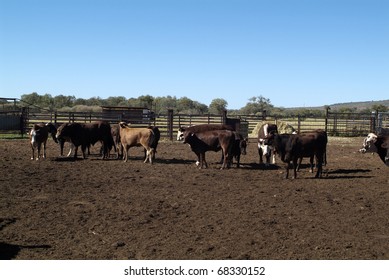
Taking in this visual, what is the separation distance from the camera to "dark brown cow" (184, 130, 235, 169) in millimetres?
12281

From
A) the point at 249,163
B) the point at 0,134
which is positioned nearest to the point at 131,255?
the point at 249,163

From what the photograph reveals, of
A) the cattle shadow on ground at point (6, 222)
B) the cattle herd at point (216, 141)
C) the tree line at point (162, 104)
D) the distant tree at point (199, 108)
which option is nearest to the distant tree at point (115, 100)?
the tree line at point (162, 104)

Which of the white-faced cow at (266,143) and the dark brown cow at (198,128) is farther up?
the dark brown cow at (198,128)

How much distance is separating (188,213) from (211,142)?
574 cm

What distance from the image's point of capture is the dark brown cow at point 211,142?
12281 mm

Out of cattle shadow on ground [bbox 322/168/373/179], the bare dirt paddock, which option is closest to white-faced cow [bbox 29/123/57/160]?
the bare dirt paddock

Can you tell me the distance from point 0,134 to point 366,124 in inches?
917

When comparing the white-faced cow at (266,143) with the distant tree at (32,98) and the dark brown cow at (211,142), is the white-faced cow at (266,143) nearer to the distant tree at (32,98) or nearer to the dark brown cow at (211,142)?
the dark brown cow at (211,142)

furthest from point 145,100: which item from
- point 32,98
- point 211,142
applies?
point 211,142

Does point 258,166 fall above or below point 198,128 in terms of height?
below

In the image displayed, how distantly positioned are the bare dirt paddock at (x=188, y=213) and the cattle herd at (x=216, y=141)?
25.7 inches

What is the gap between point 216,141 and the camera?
12523mm

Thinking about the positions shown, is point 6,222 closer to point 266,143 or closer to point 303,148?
point 266,143
